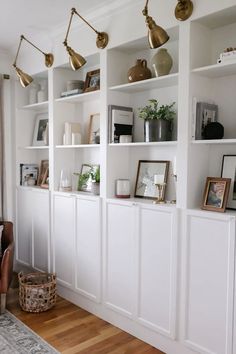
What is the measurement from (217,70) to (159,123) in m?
0.55

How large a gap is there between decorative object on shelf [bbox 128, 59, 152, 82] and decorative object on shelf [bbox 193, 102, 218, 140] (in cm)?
56

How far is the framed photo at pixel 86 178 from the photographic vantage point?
3329 millimetres

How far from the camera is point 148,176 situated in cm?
285

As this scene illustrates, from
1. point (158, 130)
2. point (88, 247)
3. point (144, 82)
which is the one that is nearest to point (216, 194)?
point (158, 130)

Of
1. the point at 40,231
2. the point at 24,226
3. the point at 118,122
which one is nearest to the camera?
the point at 118,122

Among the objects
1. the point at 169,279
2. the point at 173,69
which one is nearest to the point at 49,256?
the point at 169,279

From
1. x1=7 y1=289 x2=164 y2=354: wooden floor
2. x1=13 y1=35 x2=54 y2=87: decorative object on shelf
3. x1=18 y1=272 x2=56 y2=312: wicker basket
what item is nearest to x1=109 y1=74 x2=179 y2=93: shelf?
x1=13 y1=35 x2=54 y2=87: decorative object on shelf

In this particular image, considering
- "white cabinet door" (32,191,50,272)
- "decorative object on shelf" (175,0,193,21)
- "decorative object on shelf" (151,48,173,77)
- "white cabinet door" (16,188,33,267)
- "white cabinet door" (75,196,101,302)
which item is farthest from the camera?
"white cabinet door" (16,188,33,267)

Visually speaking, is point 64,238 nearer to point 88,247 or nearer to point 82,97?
point 88,247

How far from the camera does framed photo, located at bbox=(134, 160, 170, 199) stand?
275cm

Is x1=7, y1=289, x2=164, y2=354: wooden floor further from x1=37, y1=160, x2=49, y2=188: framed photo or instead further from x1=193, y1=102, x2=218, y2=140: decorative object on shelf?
x1=193, y1=102, x2=218, y2=140: decorative object on shelf

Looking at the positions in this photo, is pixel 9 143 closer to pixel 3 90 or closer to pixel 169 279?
pixel 3 90

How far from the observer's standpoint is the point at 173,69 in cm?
265

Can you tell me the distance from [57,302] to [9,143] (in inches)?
72.2
